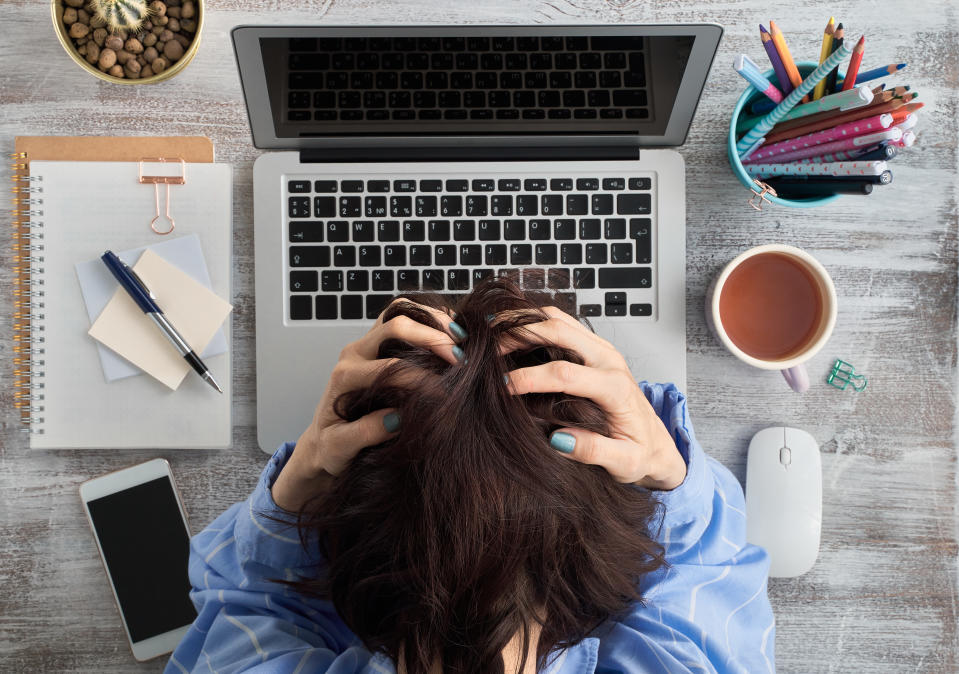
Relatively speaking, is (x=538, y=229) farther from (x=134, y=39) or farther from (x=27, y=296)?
(x=27, y=296)

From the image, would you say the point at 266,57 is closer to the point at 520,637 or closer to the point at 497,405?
the point at 497,405

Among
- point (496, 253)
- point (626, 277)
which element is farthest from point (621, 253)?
point (496, 253)

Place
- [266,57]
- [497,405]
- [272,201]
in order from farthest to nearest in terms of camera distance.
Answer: [272,201], [266,57], [497,405]

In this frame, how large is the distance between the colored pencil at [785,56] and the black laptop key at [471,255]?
1.27 feet

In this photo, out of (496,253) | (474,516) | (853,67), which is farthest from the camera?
(496,253)

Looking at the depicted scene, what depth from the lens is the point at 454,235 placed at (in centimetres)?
82

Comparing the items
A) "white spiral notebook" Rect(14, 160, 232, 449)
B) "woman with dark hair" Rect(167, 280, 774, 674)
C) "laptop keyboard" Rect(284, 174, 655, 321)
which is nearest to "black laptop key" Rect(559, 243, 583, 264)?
"laptop keyboard" Rect(284, 174, 655, 321)

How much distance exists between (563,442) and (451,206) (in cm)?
A: 40

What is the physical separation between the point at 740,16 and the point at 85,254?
0.89 m

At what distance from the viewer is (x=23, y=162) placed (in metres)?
0.86

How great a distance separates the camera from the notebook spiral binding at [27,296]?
85 cm

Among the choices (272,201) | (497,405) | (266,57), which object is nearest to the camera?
(497,405)

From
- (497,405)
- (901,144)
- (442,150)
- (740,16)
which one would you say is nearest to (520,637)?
(497,405)

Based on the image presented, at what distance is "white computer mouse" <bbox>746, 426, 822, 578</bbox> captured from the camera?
0.85 metres
